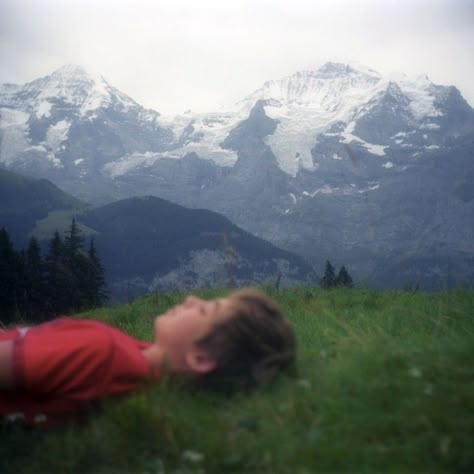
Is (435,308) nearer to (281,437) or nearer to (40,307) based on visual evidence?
(281,437)

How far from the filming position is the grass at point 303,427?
11.7ft

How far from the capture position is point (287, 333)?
484cm

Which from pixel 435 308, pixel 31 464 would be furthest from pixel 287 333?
pixel 435 308

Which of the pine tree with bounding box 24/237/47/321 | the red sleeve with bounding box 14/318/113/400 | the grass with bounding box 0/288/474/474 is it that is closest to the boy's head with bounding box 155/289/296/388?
the grass with bounding box 0/288/474/474

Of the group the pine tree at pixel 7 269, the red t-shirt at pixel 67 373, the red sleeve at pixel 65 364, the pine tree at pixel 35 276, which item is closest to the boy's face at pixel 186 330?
the red t-shirt at pixel 67 373

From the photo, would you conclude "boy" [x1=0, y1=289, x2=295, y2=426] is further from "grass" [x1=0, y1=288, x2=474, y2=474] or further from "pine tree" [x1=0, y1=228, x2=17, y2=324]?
"pine tree" [x1=0, y1=228, x2=17, y2=324]

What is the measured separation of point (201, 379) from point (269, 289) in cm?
818

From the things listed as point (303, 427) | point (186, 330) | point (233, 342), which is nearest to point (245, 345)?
point (233, 342)

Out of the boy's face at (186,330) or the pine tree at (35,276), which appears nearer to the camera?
the boy's face at (186,330)

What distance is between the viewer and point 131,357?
4.66 meters

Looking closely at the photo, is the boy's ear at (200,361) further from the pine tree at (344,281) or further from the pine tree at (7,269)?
the pine tree at (7,269)

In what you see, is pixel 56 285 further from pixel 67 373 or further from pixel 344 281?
pixel 67 373

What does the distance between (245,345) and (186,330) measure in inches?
21.1

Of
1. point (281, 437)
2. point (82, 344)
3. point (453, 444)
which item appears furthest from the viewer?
point (82, 344)
